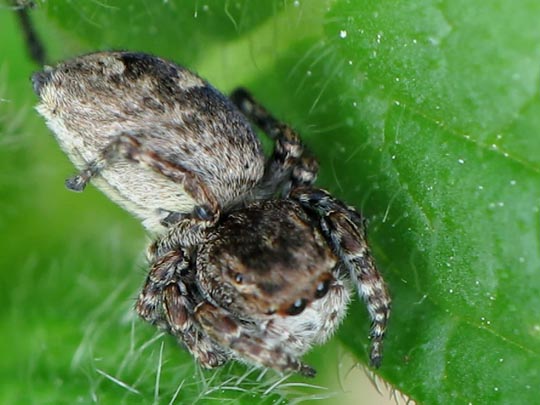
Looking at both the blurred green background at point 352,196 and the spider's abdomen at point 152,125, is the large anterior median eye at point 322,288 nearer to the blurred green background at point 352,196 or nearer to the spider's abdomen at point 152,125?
the blurred green background at point 352,196

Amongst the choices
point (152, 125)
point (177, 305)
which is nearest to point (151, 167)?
point (152, 125)

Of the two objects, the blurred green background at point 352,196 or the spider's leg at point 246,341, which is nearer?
the blurred green background at point 352,196

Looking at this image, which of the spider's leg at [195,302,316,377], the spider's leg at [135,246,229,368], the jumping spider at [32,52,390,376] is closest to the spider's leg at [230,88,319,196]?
the jumping spider at [32,52,390,376]

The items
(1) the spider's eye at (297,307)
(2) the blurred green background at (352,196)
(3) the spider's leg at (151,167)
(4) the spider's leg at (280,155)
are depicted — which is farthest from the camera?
(4) the spider's leg at (280,155)

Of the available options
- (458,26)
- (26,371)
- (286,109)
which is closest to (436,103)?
(458,26)

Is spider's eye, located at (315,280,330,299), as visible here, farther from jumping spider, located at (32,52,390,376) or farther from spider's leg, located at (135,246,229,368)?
spider's leg, located at (135,246,229,368)

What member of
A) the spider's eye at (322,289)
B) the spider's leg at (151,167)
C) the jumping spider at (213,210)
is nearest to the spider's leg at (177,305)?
the jumping spider at (213,210)

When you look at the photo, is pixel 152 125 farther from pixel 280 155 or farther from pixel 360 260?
pixel 360 260

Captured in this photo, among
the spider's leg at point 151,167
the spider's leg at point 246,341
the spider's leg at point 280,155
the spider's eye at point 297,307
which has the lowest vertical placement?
the spider's leg at point 246,341

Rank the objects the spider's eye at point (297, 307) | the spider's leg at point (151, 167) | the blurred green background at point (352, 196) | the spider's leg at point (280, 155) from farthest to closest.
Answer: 1. the spider's leg at point (280, 155)
2. the spider's leg at point (151, 167)
3. the spider's eye at point (297, 307)
4. the blurred green background at point (352, 196)
